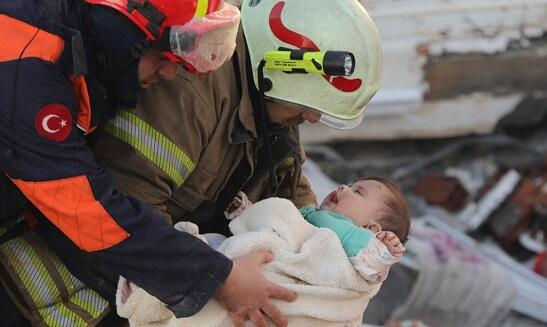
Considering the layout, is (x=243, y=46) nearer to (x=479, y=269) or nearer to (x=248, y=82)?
(x=248, y=82)

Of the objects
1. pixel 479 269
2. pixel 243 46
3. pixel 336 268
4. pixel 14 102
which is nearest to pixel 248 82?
pixel 243 46

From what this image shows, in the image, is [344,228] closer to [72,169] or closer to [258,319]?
[258,319]

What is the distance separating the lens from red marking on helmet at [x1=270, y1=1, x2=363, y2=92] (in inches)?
106

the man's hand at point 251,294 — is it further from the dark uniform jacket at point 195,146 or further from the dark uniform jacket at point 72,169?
the dark uniform jacket at point 195,146

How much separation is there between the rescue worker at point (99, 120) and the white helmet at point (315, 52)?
0.33 m

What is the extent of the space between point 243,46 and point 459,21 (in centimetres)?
284

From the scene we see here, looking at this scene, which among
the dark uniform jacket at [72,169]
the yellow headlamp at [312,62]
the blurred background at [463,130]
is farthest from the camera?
the blurred background at [463,130]

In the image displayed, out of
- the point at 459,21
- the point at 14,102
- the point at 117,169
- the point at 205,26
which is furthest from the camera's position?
the point at 459,21

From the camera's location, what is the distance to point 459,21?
5328mm

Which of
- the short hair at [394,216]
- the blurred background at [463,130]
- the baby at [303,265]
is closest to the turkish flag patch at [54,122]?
the baby at [303,265]

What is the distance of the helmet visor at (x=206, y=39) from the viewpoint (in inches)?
88.0

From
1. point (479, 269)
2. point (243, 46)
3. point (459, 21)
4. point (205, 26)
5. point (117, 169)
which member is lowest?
point (479, 269)

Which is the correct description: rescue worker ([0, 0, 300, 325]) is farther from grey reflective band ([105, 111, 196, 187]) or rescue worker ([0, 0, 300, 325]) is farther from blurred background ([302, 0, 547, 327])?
blurred background ([302, 0, 547, 327])

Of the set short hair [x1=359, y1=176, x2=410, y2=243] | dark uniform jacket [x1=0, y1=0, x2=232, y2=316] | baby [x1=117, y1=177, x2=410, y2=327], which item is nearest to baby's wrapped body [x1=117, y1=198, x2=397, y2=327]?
baby [x1=117, y1=177, x2=410, y2=327]
